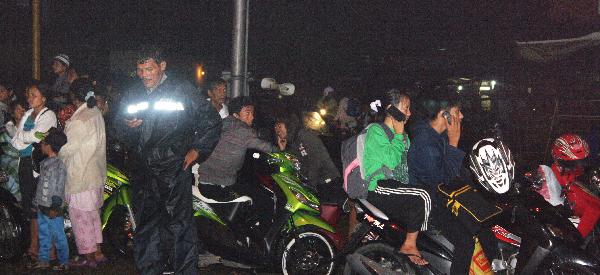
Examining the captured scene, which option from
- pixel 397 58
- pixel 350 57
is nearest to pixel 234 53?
pixel 397 58

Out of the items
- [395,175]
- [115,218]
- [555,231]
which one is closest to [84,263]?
[115,218]

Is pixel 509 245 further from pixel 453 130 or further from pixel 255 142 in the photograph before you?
pixel 255 142

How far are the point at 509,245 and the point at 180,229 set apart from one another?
2.65 m

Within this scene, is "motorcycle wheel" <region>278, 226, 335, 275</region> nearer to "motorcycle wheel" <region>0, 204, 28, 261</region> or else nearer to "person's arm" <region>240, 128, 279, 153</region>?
"person's arm" <region>240, 128, 279, 153</region>

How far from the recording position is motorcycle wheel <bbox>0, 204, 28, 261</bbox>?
7.70 meters

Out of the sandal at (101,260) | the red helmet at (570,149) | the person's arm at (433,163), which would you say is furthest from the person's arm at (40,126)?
the red helmet at (570,149)

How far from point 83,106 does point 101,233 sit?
136 centimetres

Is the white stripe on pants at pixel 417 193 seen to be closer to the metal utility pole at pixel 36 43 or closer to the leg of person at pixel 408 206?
the leg of person at pixel 408 206

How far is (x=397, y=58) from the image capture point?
23172 mm

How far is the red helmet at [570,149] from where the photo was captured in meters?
6.14

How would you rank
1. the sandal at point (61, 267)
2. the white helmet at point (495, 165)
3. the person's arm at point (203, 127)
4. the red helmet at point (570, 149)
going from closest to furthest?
the white helmet at point (495, 165) < the person's arm at point (203, 127) < the red helmet at point (570, 149) < the sandal at point (61, 267)

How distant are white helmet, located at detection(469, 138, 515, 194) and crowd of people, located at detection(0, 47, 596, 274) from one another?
418 millimetres

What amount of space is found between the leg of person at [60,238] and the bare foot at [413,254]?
3.95 meters

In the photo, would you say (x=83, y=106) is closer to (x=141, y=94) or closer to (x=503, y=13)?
(x=141, y=94)
